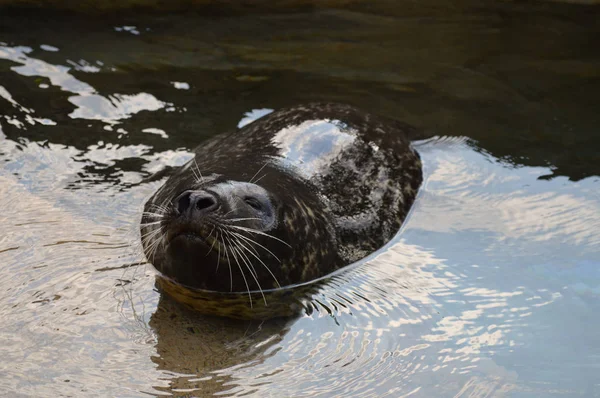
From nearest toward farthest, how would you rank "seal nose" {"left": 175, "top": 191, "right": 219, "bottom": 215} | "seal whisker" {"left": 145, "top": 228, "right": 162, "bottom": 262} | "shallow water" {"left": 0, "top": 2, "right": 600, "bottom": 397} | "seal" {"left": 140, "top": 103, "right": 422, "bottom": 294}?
1. "shallow water" {"left": 0, "top": 2, "right": 600, "bottom": 397}
2. "seal nose" {"left": 175, "top": 191, "right": 219, "bottom": 215}
3. "seal" {"left": 140, "top": 103, "right": 422, "bottom": 294}
4. "seal whisker" {"left": 145, "top": 228, "right": 162, "bottom": 262}

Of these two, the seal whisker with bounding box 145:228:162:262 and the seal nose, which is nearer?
the seal nose

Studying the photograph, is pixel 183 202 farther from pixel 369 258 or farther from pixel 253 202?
pixel 369 258

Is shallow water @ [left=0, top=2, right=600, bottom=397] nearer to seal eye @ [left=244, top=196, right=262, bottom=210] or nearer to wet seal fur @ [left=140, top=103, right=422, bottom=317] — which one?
wet seal fur @ [left=140, top=103, right=422, bottom=317]

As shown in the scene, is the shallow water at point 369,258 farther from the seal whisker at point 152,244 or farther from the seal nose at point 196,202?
the seal nose at point 196,202

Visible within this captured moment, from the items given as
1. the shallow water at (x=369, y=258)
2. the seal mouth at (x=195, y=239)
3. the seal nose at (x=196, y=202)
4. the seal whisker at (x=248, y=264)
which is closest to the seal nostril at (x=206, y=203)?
the seal nose at (x=196, y=202)

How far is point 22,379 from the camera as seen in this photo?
395cm

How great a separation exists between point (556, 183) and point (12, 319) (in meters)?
4.07

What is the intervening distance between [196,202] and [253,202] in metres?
0.47

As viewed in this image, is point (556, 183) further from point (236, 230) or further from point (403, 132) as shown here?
point (236, 230)

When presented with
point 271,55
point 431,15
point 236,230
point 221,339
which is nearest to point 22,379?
point 221,339

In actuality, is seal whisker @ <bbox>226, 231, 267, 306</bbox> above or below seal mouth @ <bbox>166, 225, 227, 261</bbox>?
below

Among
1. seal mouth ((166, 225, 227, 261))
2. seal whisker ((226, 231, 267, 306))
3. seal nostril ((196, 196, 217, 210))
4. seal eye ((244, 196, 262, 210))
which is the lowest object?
seal whisker ((226, 231, 267, 306))

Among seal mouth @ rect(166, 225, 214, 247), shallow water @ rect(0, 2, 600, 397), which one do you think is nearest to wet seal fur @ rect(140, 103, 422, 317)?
seal mouth @ rect(166, 225, 214, 247)

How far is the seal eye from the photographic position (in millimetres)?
4855
